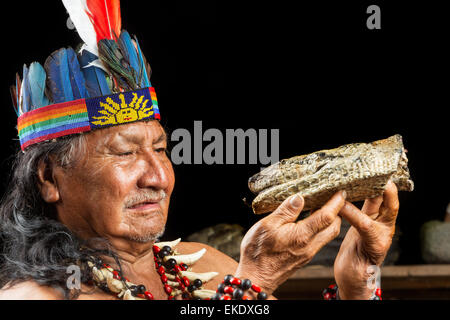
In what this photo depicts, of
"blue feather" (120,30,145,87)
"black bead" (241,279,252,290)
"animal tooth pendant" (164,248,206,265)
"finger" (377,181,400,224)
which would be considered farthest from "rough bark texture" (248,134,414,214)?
"blue feather" (120,30,145,87)

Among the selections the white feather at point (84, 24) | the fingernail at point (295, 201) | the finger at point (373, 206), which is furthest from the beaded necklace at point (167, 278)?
the white feather at point (84, 24)

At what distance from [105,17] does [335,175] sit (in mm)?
748

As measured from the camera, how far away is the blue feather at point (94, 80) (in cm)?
162

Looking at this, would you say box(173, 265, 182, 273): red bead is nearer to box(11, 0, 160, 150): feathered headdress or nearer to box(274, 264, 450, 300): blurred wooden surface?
box(11, 0, 160, 150): feathered headdress

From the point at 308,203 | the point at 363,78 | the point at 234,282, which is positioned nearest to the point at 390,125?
the point at 363,78

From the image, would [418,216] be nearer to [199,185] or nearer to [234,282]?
[199,185]

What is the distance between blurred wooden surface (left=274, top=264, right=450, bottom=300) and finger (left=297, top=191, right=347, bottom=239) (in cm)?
136

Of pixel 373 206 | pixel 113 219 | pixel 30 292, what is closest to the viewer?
pixel 30 292

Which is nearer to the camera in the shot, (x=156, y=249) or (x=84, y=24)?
(x=84, y=24)

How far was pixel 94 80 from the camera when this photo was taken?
1626mm

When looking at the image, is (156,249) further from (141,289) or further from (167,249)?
(141,289)

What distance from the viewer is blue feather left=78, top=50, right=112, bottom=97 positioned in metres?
1.62

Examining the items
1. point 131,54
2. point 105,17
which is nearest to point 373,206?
point 131,54

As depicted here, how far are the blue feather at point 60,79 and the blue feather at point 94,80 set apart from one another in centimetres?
4
